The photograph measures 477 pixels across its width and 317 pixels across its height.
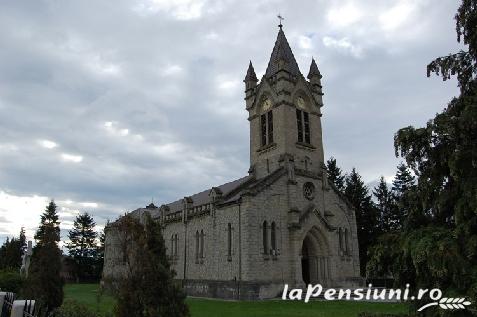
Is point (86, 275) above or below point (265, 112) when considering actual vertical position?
below

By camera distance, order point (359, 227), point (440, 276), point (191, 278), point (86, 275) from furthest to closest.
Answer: point (86, 275) → point (359, 227) → point (191, 278) → point (440, 276)

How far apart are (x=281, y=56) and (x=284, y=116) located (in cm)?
603

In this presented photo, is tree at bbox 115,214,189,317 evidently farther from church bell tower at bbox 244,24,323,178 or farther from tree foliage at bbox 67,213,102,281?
tree foliage at bbox 67,213,102,281

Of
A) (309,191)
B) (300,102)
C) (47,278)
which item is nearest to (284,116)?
(300,102)

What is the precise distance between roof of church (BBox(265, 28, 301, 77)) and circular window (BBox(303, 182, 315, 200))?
1119 cm

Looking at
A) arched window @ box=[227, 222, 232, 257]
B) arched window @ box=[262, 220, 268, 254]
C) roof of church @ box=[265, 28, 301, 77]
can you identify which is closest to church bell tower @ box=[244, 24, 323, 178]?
roof of church @ box=[265, 28, 301, 77]

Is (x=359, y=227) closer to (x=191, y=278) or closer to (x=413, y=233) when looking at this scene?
(x=191, y=278)

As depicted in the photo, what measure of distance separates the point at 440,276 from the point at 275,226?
23.8 metres

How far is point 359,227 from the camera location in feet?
167

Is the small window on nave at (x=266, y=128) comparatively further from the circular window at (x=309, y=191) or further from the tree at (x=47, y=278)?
the tree at (x=47, y=278)

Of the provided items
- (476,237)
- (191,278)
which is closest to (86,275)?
(191,278)

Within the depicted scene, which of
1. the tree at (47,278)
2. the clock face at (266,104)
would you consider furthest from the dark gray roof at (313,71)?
the tree at (47,278)

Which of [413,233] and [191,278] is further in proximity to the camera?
[191,278]

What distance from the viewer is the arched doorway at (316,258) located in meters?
35.0
